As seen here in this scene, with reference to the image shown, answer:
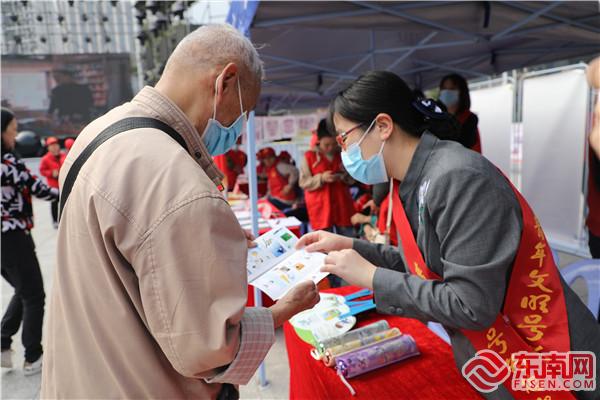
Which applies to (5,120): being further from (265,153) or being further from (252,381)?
(265,153)

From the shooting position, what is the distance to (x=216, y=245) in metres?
0.74

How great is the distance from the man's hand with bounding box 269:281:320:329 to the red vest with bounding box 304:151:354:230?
9.88ft

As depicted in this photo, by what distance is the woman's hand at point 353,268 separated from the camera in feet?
3.88

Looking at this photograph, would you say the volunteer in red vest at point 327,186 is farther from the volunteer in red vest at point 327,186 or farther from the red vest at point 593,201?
the red vest at point 593,201

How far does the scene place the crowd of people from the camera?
74cm

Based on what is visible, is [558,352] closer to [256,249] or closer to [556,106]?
[256,249]

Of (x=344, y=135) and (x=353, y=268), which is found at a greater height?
(x=344, y=135)

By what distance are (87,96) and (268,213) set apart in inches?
887

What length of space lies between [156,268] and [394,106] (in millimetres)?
853

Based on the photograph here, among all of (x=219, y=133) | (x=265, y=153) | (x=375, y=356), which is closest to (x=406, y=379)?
(x=375, y=356)

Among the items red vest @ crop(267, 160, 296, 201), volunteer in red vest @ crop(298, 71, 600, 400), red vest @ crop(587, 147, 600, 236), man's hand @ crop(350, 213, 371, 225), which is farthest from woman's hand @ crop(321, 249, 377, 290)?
red vest @ crop(267, 160, 296, 201)

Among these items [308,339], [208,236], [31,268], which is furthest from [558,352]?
[31,268]

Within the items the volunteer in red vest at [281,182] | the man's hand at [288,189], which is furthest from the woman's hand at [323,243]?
the man's hand at [288,189]

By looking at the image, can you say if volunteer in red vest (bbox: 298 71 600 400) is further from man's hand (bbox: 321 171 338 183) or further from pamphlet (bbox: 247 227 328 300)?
man's hand (bbox: 321 171 338 183)
